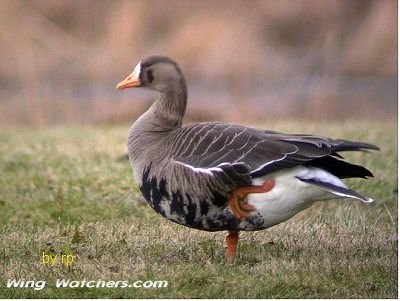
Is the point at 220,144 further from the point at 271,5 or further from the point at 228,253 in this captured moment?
the point at 271,5

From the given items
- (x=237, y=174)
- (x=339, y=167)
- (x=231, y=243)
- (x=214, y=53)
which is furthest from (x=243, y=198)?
(x=214, y=53)

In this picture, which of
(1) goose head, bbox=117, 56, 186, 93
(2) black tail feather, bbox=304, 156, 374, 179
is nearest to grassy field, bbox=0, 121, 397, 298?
(2) black tail feather, bbox=304, 156, 374, 179

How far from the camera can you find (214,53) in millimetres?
14094

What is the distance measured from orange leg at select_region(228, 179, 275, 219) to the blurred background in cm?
804

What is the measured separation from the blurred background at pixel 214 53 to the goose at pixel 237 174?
7.81 m

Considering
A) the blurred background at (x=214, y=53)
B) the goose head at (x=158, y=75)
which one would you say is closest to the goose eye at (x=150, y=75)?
the goose head at (x=158, y=75)

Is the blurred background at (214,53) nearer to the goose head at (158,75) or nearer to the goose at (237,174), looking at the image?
the goose head at (158,75)

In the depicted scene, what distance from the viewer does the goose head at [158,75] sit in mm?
5320

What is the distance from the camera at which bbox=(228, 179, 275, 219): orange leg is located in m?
4.83

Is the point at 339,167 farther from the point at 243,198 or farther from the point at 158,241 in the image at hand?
the point at 158,241

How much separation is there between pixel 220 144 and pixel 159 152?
368 mm

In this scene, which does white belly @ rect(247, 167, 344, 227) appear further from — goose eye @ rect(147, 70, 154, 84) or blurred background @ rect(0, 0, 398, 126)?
blurred background @ rect(0, 0, 398, 126)

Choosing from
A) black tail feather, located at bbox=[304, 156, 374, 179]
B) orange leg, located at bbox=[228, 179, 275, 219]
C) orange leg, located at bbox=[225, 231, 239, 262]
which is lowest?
orange leg, located at bbox=[225, 231, 239, 262]

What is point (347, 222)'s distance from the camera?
6270 mm
